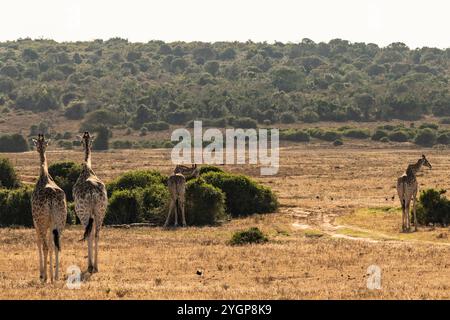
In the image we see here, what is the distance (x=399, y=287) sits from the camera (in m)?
18.5

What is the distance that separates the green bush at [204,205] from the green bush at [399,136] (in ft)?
213

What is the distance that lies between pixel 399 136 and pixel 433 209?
6622cm

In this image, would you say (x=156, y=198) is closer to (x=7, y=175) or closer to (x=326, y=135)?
(x=7, y=175)

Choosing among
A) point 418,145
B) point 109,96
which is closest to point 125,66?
point 109,96

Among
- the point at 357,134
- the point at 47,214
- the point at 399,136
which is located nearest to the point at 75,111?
the point at 357,134

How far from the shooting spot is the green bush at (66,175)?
40.5 meters

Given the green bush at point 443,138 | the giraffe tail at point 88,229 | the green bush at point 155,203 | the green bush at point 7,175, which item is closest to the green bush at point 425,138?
the green bush at point 443,138

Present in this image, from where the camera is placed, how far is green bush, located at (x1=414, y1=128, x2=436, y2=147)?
9625 cm

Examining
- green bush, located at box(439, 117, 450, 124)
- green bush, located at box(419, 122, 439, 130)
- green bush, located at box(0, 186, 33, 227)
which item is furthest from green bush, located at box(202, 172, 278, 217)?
green bush, located at box(439, 117, 450, 124)

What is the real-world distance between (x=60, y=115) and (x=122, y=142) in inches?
1109

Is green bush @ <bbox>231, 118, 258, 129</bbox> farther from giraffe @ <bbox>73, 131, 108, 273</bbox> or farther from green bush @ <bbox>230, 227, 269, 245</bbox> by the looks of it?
giraffe @ <bbox>73, 131, 108, 273</bbox>

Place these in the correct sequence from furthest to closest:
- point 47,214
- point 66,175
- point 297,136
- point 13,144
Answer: point 297,136
point 13,144
point 66,175
point 47,214

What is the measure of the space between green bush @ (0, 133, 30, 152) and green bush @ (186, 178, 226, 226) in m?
58.4

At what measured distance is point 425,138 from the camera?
96.4 meters
